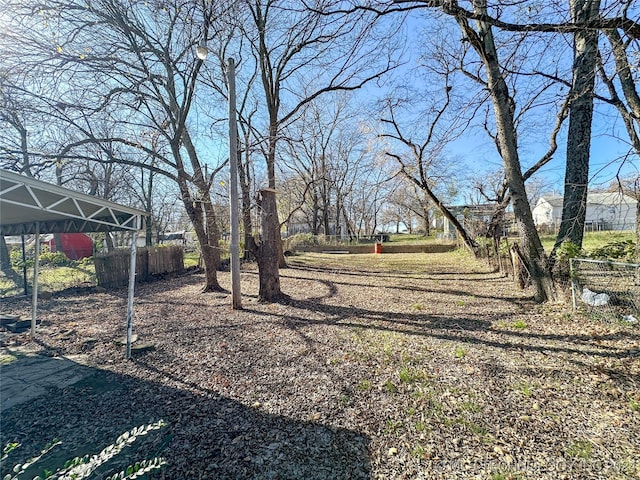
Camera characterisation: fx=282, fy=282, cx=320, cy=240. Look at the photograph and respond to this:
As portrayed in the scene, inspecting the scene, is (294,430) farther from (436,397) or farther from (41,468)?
(41,468)

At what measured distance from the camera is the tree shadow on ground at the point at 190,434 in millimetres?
2107

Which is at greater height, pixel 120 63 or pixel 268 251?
pixel 120 63

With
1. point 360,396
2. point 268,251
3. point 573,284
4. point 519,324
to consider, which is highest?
point 268,251

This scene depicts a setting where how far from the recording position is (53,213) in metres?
3.43

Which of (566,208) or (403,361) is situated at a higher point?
(566,208)

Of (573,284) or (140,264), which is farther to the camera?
(140,264)

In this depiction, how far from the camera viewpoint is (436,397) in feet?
9.46

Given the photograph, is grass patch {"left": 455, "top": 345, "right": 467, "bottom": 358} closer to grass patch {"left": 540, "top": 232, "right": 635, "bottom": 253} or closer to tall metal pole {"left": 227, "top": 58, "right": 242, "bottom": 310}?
tall metal pole {"left": 227, "top": 58, "right": 242, "bottom": 310}

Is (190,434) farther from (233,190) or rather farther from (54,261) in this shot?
(54,261)

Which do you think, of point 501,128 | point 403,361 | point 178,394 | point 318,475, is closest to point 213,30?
point 501,128

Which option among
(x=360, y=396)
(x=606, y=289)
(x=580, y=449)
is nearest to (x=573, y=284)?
(x=606, y=289)

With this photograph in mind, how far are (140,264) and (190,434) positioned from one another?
941cm

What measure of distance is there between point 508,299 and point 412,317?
8.31ft

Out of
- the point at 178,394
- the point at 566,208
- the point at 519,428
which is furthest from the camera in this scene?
the point at 566,208
